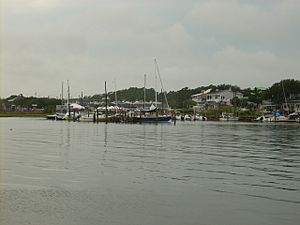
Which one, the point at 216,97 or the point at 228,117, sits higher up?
the point at 216,97

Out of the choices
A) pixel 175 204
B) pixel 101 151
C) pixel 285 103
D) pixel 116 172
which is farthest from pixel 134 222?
pixel 285 103

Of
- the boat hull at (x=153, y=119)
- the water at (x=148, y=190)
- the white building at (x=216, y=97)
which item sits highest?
the white building at (x=216, y=97)

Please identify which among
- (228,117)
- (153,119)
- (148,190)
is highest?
(228,117)

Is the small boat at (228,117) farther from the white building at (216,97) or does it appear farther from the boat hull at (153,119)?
the white building at (216,97)

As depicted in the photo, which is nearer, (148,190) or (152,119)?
(148,190)

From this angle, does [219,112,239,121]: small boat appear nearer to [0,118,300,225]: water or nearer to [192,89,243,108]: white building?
[192,89,243,108]: white building

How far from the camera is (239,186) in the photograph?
17.9 meters

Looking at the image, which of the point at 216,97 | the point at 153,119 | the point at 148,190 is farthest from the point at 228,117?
the point at 148,190

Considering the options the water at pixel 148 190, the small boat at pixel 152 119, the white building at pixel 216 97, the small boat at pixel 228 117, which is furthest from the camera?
the white building at pixel 216 97

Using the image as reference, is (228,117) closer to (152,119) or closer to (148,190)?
(152,119)

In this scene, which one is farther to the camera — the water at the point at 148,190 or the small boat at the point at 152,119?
the small boat at the point at 152,119

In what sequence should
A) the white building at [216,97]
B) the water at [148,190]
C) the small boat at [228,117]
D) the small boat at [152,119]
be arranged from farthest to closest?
the white building at [216,97]
the small boat at [228,117]
the small boat at [152,119]
the water at [148,190]

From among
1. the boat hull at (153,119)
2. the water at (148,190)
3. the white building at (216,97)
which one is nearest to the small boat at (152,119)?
the boat hull at (153,119)

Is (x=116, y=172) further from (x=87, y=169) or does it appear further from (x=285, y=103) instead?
(x=285, y=103)
